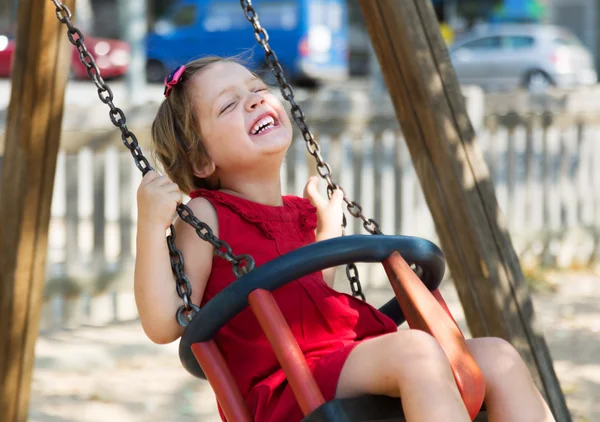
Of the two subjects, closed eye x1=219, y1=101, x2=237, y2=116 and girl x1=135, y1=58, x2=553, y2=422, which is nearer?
girl x1=135, y1=58, x2=553, y2=422

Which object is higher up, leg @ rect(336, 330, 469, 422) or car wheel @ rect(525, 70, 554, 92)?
car wheel @ rect(525, 70, 554, 92)

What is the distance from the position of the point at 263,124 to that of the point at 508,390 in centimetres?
89

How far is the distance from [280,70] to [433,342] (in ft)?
3.23

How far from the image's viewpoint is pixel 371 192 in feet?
19.9

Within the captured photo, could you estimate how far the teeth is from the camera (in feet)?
7.86

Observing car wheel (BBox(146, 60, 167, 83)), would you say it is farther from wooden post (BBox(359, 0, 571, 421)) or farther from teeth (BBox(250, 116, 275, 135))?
teeth (BBox(250, 116, 275, 135))

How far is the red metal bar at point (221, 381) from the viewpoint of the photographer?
193 centimetres

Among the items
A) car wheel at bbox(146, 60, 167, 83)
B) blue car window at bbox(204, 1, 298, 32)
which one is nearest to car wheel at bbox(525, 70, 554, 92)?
blue car window at bbox(204, 1, 298, 32)

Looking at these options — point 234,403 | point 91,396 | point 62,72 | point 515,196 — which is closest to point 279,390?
point 234,403

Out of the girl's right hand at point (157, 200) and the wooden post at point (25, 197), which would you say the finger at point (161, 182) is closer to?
the girl's right hand at point (157, 200)

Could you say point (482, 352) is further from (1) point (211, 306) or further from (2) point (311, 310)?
(1) point (211, 306)

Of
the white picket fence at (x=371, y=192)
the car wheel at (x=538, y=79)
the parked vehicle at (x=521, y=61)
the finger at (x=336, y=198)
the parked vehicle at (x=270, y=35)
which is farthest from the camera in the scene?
the parked vehicle at (x=270, y=35)

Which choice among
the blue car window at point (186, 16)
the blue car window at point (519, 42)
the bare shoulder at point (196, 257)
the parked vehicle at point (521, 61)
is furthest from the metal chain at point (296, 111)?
the blue car window at point (186, 16)

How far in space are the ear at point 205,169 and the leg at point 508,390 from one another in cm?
82
